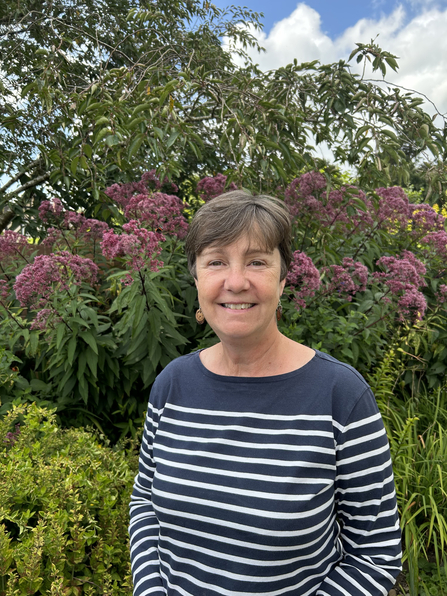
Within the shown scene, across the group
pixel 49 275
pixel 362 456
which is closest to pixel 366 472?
pixel 362 456

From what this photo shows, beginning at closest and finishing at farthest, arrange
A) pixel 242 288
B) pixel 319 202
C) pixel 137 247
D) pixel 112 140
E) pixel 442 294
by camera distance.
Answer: pixel 242 288
pixel 112 140
pixel 137 247
pixel 319 202
pixel 442 294

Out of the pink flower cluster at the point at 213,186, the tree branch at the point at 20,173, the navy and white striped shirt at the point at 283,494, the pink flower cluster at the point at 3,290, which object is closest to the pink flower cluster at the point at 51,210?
the pink flower cluster at the point at 3,290

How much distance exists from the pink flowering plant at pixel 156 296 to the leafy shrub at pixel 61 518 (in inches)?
25.3

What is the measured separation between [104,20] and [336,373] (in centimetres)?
600

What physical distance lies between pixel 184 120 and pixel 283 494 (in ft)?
11.2

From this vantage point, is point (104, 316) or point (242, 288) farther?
point (104, 316)

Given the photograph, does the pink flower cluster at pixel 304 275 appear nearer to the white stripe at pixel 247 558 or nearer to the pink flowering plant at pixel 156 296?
the pink flowering plant at pixel 156 296

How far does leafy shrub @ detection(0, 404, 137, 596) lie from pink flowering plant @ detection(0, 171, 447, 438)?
64 centimetres

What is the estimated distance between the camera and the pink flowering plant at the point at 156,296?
2840 millimetres

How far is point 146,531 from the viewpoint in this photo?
1488 millimetres

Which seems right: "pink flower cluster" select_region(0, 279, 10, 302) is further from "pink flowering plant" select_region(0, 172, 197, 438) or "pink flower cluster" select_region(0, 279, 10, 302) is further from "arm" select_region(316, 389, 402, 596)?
"arm" select_region(316, 389, 402, 596)

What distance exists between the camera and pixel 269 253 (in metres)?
1.33

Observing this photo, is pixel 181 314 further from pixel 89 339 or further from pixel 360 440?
pixel 360 440

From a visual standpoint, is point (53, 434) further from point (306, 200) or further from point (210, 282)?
point (306, 200)
